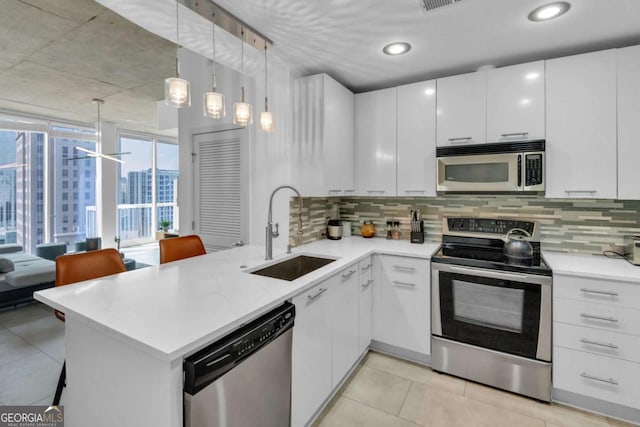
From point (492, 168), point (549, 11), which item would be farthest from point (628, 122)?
point (549, 11)

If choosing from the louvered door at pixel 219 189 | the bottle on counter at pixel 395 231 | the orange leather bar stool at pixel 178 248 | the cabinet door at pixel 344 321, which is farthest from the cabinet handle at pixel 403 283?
the orange leather bar stool at pixel 178 248

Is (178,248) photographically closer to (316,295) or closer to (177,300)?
(177,300)

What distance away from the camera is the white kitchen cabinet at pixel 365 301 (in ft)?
8.02

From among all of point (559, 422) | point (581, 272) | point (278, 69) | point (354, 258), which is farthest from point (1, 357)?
point (581, 272)

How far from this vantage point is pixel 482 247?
8.96ft

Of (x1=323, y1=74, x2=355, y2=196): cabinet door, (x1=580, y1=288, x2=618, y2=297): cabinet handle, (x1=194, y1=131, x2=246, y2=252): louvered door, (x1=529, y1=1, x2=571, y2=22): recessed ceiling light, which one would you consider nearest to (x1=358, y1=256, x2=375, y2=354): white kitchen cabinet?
(x1=323, y1=74, x2=355, y2=196): cabinet door

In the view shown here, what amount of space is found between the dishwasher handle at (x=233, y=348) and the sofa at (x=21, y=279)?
4.01 m

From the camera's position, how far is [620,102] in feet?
7.03

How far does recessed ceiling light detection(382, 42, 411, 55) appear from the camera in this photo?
2.26 meters

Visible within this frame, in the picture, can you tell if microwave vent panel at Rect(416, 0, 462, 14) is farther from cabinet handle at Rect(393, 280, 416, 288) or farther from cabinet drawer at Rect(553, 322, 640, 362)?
cabinet drawer at Rect(553, 322, 640, 362)

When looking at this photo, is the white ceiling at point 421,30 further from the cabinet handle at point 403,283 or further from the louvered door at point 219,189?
the cabinet handle at point 403,283

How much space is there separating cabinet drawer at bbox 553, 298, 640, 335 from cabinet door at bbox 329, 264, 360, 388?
4.31 feet

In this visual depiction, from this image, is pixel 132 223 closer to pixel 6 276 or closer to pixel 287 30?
pixel 6 276

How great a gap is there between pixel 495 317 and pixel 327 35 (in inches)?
89.3
